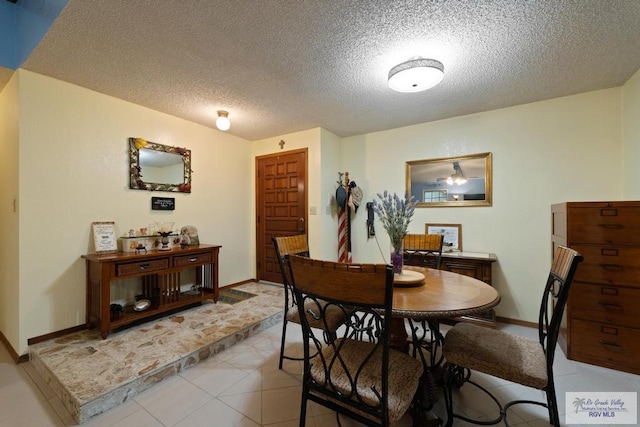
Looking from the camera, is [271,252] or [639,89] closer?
[639,89]

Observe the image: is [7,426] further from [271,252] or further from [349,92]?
[349,92]

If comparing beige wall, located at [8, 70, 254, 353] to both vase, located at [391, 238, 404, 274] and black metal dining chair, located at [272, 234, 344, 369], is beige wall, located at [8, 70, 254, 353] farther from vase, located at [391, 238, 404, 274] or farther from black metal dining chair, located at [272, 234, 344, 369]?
vase, located at [391, 238, 404, 274]

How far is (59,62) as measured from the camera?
84.2 inches

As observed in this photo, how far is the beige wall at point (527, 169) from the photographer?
2.61 meters

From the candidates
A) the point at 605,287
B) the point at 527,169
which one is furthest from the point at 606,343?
the point at 527,169

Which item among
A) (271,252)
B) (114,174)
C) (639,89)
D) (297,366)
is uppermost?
(639,89)

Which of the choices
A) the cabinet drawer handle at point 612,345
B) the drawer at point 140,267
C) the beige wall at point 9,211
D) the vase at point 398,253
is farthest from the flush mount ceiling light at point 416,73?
the beige wall at point 9,211

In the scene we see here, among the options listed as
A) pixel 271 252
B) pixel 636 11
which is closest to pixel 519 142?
pixel 636 11

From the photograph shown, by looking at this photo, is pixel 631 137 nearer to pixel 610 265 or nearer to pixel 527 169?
pixel 527 169

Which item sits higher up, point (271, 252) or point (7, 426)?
point (271, 252)

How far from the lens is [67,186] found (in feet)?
8.15

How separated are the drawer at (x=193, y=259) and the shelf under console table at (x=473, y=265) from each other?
2.35m

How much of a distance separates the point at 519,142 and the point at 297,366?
3.27 metres

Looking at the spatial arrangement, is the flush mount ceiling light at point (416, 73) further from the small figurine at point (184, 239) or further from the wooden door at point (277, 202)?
the small figurine at point (184, 239)
